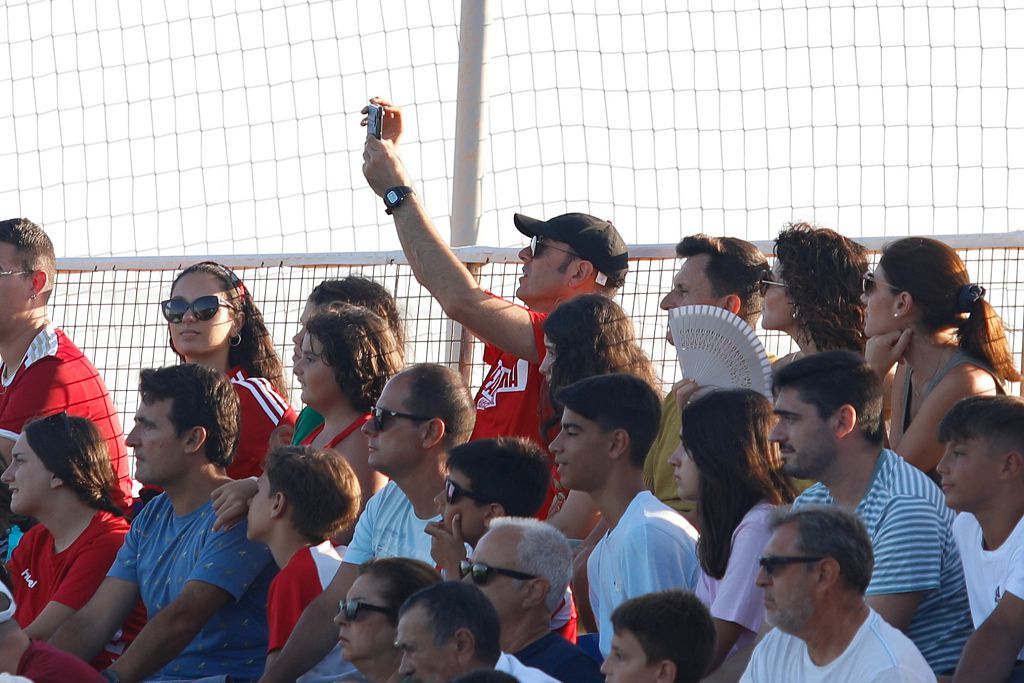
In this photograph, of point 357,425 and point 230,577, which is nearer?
point 230,577

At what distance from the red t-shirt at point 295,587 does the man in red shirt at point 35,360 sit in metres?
1.40

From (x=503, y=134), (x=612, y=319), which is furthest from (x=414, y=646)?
(x=503, y=134)

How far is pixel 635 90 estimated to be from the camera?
9.67 meters

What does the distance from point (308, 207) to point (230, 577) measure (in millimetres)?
4645

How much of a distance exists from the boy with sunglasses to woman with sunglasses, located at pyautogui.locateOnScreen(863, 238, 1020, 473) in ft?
6.22

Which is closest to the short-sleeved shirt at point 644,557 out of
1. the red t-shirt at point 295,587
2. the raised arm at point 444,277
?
the red t-shirt at point 295,587

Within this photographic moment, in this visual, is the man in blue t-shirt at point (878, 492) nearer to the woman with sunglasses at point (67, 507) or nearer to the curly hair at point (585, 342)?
the curly hair at point (585, 342)

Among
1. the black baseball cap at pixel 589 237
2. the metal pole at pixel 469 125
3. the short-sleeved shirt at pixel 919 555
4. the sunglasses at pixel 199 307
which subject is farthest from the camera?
the metal pole at pixel 469 125

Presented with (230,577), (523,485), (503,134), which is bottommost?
(230,577)

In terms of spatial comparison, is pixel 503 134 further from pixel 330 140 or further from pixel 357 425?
pixel 357 425

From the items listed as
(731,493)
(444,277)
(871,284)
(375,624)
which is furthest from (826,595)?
(444,277)

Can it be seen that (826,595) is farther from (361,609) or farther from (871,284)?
(871,284)

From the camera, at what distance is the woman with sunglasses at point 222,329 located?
7449 millimetres

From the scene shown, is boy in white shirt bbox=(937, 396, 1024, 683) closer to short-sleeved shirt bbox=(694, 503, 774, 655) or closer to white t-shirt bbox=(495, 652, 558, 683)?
short-sleeved shirt bbox=(694, 503, 774, 655)
